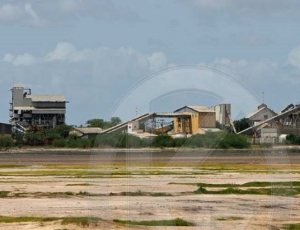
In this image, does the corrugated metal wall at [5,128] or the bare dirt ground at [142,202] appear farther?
the corrugated metal wall at [5,128]

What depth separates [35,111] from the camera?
176 m

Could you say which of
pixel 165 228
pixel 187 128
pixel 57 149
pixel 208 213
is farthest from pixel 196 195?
pixel 57 149

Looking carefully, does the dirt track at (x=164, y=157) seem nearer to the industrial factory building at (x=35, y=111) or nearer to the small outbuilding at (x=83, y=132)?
the small outbuilding at (x=83, y=132)

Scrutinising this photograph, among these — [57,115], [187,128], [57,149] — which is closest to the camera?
[187,128]

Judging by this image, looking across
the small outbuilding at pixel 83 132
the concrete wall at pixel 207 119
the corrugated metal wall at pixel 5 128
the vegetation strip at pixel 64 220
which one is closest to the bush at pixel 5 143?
the corrugated metal wall at pixel 5 128

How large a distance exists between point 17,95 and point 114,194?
14172 cm

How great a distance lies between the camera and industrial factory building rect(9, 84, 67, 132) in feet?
578

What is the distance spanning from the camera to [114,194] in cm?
4119

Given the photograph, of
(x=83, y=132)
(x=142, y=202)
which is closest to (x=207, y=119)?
(x=142, y=202)

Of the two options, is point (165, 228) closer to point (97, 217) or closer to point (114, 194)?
point (97, 217)

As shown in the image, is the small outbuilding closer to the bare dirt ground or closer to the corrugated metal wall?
the corrugated metal wall

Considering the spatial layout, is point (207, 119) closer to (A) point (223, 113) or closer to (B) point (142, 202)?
(A) point (223, 113)

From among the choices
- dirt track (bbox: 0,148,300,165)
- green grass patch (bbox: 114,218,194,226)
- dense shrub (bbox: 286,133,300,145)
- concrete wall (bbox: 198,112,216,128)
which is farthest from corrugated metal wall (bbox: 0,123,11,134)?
concrete wall (bbox: 198,112,216,128)

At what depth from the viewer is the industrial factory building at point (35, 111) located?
176 metres
